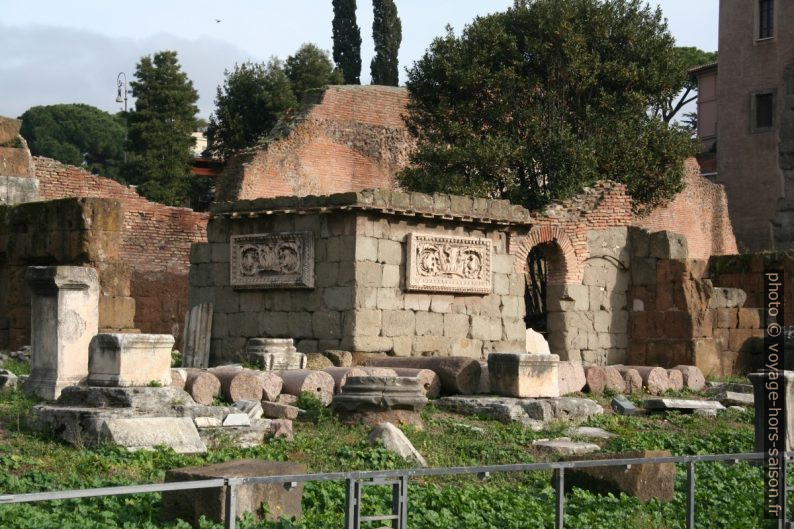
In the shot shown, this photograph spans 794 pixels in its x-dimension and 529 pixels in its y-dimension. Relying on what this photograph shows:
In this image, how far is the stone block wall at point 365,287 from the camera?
54.5ft

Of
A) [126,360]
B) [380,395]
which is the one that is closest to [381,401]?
[380,395]

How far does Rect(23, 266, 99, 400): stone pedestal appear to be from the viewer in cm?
1292

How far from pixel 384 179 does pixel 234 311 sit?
17.0 m

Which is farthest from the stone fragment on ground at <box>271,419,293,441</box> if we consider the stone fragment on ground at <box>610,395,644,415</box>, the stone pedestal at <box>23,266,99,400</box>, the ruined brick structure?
the ruined brick structure

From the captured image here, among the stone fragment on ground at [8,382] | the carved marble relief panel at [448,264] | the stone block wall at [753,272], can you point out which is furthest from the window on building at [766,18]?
the stone fragment on ground at [8,382]

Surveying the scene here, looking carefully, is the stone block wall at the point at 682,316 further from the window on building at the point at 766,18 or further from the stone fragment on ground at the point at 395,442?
the window on building at the point at 766,18

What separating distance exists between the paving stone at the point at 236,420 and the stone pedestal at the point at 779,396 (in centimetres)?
474

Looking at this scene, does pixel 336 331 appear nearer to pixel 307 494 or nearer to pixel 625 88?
pixel 307 494

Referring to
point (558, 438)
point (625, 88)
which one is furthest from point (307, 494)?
point (625, 88)

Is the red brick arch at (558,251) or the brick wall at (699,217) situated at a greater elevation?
the brick wall at (699,217)

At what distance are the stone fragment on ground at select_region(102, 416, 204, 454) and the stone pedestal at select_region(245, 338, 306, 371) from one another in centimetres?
493

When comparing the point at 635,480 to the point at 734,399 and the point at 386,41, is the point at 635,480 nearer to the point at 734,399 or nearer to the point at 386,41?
the point at 734,399

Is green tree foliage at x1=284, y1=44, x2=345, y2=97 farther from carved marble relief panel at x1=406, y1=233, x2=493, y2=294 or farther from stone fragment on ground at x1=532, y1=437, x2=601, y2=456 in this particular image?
stone fragment on ground at x1=532, y1=437, x2=601, y2=456

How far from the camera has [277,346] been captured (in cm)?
1593
